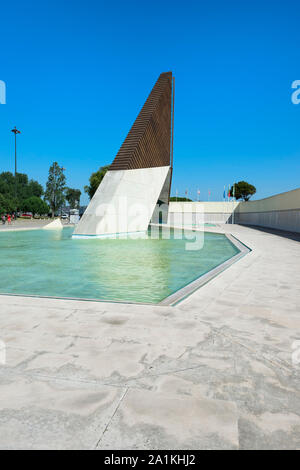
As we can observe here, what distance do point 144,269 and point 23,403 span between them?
6731 millimetres

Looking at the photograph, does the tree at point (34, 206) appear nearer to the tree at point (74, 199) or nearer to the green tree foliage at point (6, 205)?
the green tree foliage at point (6, 205)

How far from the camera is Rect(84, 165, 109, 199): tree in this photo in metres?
65.4

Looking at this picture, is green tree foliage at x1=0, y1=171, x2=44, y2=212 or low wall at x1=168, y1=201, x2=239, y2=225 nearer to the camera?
low wall at x1=168, y1=201, x2=239, y2=225

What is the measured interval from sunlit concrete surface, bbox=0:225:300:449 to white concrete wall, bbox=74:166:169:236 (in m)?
14.7

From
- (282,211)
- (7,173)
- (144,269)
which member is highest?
(7,173)

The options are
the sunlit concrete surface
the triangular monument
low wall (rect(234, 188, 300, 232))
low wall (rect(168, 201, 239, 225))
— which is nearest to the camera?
the sunlit concrete surface

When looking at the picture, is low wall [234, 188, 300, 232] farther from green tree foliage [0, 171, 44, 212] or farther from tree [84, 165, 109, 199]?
green tree foliage [0, 171, 44, 212]

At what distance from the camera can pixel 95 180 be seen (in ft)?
216

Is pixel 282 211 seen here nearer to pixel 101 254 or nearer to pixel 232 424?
pixel 101 254

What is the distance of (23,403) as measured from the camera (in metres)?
2.29

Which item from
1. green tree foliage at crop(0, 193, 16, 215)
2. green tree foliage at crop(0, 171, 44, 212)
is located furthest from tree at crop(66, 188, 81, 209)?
green tree foliage at crop(0, 193, 16, 215)

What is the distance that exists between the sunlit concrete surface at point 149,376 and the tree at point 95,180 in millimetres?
62447

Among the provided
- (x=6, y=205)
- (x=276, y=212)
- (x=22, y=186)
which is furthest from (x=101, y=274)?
(x=22, y=186)
